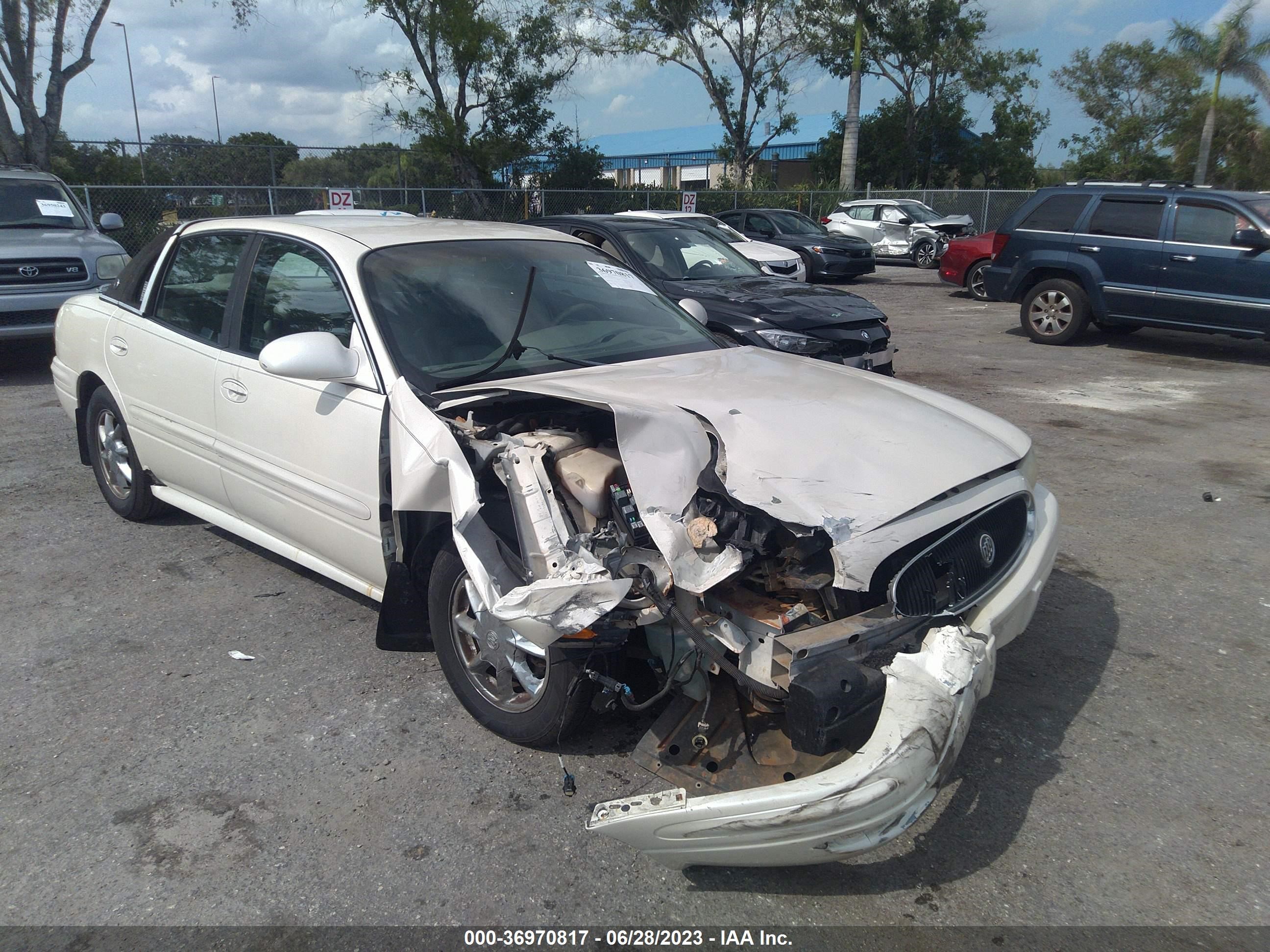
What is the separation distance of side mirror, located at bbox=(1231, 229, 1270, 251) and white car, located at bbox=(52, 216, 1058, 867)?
802 centimetres

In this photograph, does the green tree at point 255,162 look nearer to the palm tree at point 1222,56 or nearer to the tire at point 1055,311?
the tire at point 1055,311

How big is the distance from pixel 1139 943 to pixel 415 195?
789 inches

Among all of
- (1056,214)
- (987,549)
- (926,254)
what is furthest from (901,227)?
(987,549)

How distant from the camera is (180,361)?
4.55 m

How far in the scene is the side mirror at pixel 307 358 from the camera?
341 cm

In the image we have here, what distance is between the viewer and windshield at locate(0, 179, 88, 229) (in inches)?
396

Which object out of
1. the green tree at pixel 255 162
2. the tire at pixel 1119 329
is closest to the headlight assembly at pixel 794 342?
the tire at pixel 1119 329

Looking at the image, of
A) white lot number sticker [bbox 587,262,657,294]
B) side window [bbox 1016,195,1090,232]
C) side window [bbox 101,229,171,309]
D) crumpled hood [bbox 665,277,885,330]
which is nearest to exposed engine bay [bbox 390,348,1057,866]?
white lot number sticker [bbox 587,262,657,294]

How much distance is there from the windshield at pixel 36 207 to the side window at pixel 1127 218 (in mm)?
11699

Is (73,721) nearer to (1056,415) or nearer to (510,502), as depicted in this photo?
(510,502)

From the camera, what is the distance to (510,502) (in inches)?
120

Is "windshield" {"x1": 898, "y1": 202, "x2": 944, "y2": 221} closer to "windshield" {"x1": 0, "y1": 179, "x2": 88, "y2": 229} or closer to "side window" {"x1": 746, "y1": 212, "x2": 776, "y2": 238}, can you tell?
"side window" {"x1": 746, "y1": 212, "x2": 776, "y2": 238}

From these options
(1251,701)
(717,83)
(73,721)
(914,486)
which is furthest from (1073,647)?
(717,83)

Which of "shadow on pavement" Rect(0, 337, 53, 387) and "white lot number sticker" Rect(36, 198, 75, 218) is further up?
"white lot number sticker" Rect(36, 198, 75, 218)
